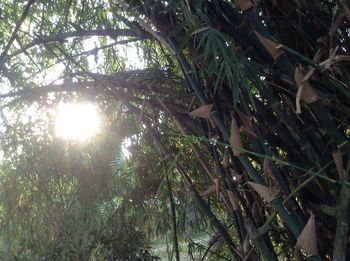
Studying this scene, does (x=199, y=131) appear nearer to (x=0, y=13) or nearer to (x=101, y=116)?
(x=101, y=116)

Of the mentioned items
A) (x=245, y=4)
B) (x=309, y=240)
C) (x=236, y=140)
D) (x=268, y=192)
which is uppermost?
(x=245, y=4)

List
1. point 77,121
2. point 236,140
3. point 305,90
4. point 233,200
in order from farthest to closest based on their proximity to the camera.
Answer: point 77,121, point 233,200, point 236,140, point 305,90

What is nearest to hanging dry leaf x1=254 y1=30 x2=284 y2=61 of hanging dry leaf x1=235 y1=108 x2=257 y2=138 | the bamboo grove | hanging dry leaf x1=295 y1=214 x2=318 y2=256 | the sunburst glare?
the bamboo grove

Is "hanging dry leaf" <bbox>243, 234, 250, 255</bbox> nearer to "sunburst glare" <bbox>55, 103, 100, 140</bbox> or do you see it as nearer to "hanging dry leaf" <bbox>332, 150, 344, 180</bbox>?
"hanging dry leaf" <bbox>332, 150, 344, 180</bbox>

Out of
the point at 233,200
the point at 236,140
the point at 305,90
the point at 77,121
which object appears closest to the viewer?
the point at 305,90

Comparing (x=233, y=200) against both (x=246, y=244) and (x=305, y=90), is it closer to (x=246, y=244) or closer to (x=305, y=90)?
(x=246, y=244)

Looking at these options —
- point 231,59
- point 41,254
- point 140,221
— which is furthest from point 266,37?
point 41,254

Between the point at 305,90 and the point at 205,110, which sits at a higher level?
the point at 205,110

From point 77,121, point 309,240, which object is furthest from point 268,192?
point 77,121

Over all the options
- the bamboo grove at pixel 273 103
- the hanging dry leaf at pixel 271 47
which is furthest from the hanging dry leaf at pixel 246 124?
the hanging dry leaf at pixel 271 47

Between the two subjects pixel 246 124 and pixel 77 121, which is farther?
pixel 77 121

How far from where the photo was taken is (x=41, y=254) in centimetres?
209

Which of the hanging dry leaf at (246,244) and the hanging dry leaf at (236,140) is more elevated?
the hanging dry leaf at (236,140)

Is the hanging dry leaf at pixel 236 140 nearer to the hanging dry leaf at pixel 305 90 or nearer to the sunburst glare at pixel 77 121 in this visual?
the hanging dry leaf at pixel 305 90
